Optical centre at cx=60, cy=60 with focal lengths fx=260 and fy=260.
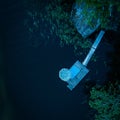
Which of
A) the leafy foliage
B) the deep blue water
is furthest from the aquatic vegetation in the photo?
the leafy foliage

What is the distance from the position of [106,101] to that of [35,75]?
0.88 meters

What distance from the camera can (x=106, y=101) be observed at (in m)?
2.88

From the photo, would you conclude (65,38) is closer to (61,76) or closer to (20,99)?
(61,76)

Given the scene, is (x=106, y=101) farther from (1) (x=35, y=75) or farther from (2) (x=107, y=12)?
(2) (x=107, y=12)

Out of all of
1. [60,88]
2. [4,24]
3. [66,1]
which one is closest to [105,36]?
[66,1]

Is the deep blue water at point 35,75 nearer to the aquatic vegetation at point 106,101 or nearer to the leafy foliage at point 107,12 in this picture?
the aquatic vegetation at point 106,101

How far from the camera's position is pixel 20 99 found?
3.10 m

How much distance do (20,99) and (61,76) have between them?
22.4 inches

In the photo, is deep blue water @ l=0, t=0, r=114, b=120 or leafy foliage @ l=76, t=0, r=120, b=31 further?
A: deep blue water @ l=0, t=0, r=114, b=120

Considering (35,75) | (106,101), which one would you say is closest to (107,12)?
(106,101)

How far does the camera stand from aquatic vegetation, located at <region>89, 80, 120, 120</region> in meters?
2.86

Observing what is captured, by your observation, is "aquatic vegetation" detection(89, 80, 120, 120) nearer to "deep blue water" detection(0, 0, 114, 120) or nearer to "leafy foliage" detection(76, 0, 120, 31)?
"deep blue water" detection(0, 0, 114, 120)

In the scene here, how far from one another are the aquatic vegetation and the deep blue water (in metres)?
0.13

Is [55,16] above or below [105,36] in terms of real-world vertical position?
above
